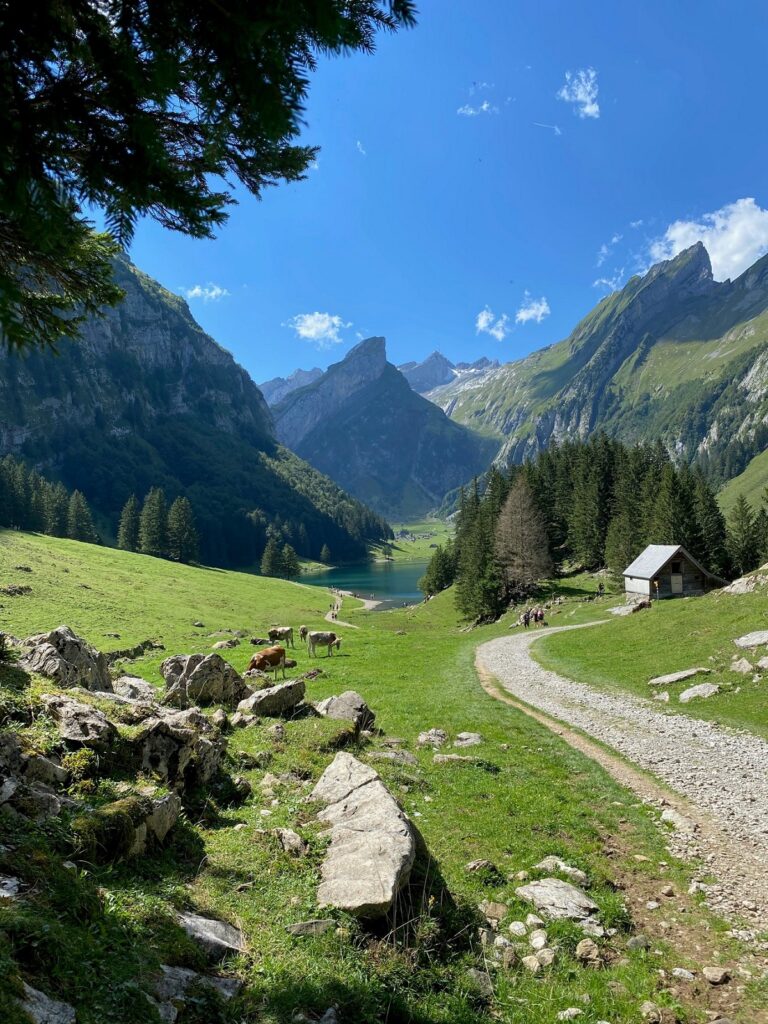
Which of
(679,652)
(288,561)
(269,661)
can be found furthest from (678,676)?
(288,561)

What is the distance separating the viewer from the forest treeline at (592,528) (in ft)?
221

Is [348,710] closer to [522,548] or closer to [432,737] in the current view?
[432,737]

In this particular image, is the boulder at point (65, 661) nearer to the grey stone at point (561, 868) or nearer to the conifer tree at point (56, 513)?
the grey stone at point (561, 868)

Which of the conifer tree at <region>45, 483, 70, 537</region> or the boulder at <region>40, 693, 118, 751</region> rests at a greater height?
the conifer tree at <region>45, 483, 70, 537</region>

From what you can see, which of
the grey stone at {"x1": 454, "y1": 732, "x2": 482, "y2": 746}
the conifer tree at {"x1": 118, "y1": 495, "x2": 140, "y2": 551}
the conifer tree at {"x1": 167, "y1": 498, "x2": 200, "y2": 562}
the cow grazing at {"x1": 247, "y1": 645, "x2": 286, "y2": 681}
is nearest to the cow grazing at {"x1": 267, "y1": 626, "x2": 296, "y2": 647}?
the cow grazing at {"x1": 247, "y1": 645, "x2": 286, "y2": 681}

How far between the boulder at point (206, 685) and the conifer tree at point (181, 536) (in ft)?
401

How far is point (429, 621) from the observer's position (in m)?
77.2

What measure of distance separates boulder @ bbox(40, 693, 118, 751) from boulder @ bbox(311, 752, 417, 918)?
4146 mm

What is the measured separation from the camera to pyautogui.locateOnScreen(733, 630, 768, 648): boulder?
24111 millimetres

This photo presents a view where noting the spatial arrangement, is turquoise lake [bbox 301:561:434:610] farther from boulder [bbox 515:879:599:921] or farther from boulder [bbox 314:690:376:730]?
boulder [bbox 515:879:599:921]

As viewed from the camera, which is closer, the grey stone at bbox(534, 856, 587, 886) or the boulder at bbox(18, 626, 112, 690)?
the grey stone at bbox(534, 856, 587, 886)

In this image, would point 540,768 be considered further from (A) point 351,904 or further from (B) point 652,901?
(A) point 351,904

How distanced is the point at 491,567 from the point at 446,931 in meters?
66.4

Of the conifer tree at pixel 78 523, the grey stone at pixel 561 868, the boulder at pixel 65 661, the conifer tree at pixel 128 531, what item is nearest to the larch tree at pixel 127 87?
the grey stone at pixel 561 868
